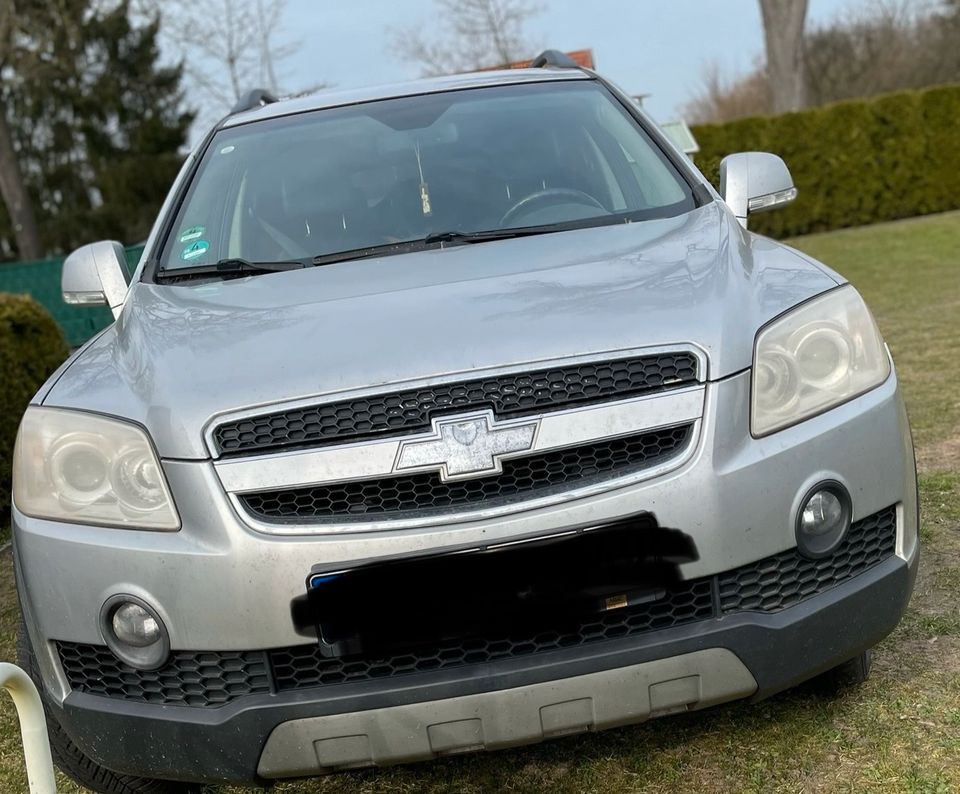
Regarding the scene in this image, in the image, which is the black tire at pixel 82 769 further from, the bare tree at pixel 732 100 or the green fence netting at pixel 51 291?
the bare tree at pixel 732 100

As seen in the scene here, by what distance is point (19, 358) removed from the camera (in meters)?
6.71

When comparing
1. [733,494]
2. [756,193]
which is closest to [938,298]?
[756,193]

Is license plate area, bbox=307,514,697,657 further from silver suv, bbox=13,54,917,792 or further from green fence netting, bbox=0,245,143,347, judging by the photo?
green fence netting, bbox=0,245,143,347

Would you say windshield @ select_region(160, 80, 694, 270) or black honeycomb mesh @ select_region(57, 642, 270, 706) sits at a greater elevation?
windshield @ select_region(160, 80, 694, 270)

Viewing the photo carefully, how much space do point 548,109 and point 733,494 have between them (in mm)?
1867

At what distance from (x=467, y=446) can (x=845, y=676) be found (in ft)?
4.00

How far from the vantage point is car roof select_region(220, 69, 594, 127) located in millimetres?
3953

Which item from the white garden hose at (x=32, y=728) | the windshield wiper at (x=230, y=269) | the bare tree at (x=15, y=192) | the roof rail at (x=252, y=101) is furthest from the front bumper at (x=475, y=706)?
the bare tree at (x=15, y=192)

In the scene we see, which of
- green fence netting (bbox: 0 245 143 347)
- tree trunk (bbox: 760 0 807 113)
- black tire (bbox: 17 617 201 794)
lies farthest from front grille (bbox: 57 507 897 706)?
tree trunk (bbox: 760 0 807 113)

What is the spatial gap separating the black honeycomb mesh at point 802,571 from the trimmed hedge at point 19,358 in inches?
186

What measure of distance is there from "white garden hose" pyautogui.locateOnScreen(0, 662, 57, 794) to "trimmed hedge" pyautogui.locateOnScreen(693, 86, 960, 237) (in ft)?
63.1

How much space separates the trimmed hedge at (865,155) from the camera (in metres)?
20.5

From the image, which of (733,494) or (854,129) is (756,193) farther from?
(854,129)

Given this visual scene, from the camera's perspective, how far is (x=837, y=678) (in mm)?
2895
